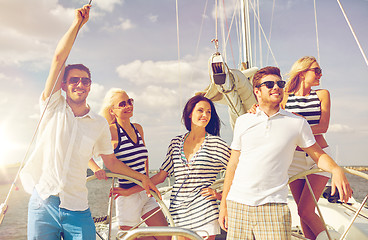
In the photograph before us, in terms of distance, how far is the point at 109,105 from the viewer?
273 centimetres

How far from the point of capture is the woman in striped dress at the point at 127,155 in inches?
102

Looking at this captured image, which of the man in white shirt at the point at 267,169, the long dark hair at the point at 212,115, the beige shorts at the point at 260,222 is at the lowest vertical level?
the beige shorts at the point at 260,222

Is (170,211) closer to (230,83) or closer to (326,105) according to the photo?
(326,105)

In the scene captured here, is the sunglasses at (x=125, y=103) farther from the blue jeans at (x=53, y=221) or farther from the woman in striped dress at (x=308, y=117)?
the woman in striped dress at (x=308, y=117)

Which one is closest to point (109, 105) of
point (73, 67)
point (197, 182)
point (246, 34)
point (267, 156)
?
point (73, 67)

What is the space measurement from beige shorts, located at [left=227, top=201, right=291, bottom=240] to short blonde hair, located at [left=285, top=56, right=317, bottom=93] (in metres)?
1.11

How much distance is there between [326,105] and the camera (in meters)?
2.48

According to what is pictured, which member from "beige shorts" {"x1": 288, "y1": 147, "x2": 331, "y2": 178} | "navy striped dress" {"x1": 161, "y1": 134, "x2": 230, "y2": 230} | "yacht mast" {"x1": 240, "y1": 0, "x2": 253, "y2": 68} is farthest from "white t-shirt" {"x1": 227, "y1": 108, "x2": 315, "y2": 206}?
"yacht mast" {"x1": 240, "y1": 0, "x2": 253, "y2": 68}

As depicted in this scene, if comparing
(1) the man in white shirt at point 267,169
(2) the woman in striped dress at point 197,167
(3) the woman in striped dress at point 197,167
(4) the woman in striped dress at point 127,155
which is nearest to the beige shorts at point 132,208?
(4) the woman in striped dress at point 127,155

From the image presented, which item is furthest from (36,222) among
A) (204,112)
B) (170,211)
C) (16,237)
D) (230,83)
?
(16,237)

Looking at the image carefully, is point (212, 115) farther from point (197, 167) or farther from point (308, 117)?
point (308, 117)

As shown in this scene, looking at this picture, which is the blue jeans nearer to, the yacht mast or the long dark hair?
the long dark hair

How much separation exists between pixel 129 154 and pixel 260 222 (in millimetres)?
1218

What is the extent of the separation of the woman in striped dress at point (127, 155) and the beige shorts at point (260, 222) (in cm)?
90
